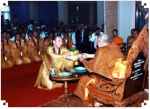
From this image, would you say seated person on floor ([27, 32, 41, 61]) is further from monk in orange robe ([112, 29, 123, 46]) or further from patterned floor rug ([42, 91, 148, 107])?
monk in orange robe ([112, 29, 123, 46])

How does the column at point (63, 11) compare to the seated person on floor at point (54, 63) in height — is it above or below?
above

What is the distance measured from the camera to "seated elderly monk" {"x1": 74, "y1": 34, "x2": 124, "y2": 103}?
290 cm

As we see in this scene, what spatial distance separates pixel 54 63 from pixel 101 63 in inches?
12.5

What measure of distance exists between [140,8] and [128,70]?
0.41m

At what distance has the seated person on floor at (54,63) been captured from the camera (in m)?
2.91

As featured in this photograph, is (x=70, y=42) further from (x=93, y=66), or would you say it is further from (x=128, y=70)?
(x=128, y=70)

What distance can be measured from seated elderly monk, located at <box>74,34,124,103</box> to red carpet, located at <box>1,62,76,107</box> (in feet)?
0.25

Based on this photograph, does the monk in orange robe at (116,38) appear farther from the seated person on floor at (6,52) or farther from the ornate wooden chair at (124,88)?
the seated person on floor at (6,52)

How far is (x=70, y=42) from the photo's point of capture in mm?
2893

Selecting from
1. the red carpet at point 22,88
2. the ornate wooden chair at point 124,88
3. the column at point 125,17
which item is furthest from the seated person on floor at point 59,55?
the column at point 125,17

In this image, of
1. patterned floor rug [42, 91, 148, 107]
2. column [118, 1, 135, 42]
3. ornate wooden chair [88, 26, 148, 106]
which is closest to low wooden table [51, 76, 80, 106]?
patterned floor rug [42, 91, 148, 107]

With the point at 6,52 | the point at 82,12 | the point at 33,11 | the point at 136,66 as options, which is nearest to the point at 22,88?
the point at 6,52

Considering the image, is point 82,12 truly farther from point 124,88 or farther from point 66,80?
point 124,88

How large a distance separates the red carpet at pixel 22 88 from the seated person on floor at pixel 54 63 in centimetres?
4
